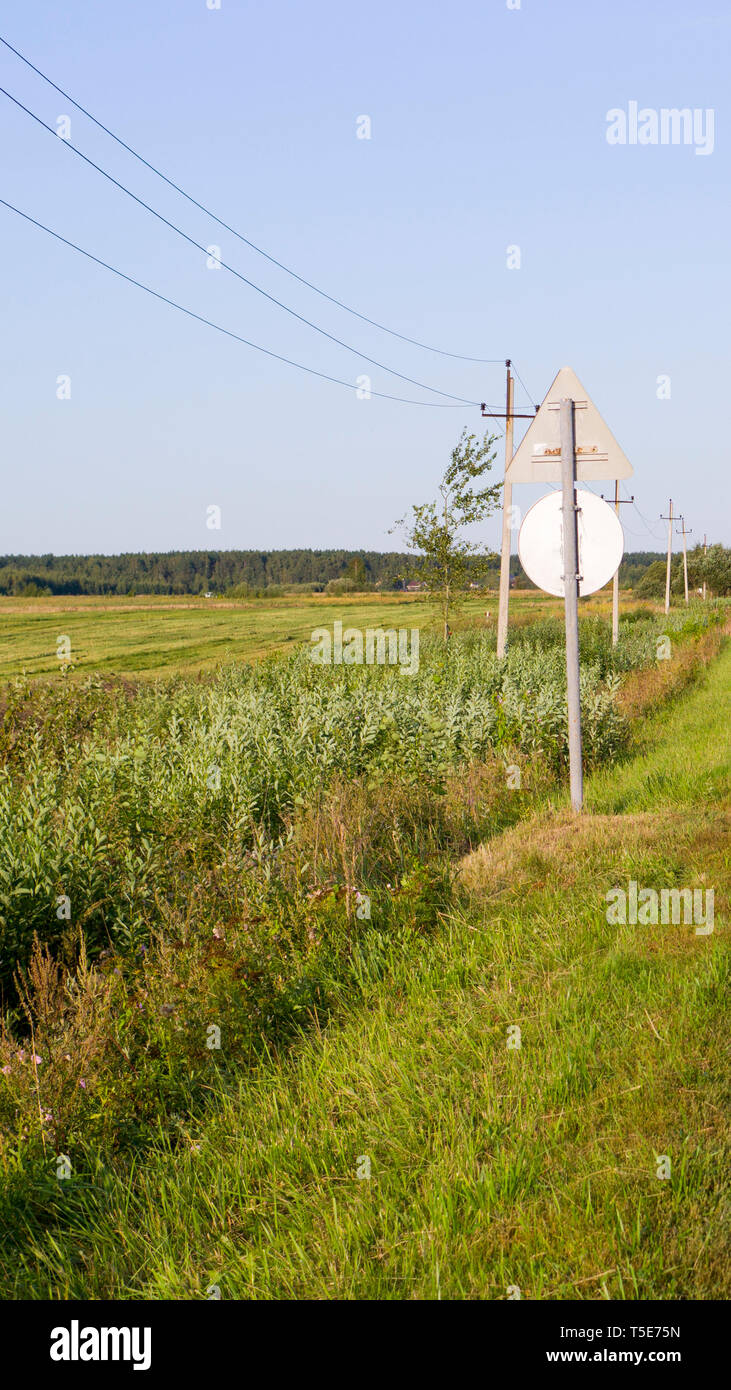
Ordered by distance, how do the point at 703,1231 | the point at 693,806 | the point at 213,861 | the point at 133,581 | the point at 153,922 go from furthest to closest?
1. the point at 133,581
2. the point at 693,806
3. the point at 213,861
4. the point at 153,922
5. the point at 703,1231

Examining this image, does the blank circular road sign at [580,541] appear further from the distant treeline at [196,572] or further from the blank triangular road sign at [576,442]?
the distant treeline at [196,572]

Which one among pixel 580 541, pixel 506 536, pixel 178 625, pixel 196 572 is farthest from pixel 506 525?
pixel 196 572

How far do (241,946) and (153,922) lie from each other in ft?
4.10

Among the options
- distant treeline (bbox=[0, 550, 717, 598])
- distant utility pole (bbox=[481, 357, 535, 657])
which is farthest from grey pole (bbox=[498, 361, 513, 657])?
distant treeline (bbox=[0, 550, 717, 598])

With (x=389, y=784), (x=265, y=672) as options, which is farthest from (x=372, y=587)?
(x=389, y=784)

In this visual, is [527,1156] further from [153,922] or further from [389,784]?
[389,784]

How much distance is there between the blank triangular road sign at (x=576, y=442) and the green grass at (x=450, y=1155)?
13.3 ft

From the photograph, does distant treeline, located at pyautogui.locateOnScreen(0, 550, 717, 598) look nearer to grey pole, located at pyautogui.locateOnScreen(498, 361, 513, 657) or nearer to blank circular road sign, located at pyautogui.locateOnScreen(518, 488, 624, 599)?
grey pole, located at pyautogui.locateOnScreen(498, 361, 513, 657)

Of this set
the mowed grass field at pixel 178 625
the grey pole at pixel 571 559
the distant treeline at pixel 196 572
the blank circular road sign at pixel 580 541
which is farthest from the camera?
the distant treeline at pixel 196 572

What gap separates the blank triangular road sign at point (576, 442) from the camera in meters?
7.32

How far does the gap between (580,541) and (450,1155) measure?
5.55 m

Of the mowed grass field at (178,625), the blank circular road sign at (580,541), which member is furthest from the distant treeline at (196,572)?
the blank circular road sign at (580,541)

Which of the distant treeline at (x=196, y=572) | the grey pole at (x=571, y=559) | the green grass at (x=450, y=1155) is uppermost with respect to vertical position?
the distant treeline at (x=196, y=572)
